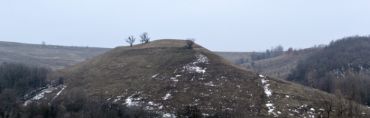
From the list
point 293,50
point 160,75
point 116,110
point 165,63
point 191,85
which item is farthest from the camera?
point 293,50

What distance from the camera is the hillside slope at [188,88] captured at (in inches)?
2453

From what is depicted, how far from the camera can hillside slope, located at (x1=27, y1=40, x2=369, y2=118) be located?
62.3 meters

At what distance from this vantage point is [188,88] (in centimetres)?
7094

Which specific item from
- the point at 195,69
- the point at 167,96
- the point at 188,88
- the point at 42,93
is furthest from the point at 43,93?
the point at 195,69

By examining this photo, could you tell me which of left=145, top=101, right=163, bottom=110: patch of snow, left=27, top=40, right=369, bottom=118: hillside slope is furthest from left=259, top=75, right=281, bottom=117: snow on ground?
left=145, top=101, right=163, bottom=110: patch of snow

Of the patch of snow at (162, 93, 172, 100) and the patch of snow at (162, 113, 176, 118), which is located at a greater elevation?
the patch of snow at (162, 93, 172, 100)

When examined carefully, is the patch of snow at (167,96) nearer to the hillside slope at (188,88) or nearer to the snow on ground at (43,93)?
the hillside slope at (188,88)

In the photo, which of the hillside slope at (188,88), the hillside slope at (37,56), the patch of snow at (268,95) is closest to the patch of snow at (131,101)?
the hillside slope at (188,88)

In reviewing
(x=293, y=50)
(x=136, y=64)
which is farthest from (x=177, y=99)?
(x=293, y=50)

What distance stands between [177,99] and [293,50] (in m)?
140

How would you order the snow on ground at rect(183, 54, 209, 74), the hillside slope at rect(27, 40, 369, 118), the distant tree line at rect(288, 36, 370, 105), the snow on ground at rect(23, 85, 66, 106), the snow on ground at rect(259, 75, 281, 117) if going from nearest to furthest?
the snow on ground at rect(259, 75, 281, 117) → the hillside slope at rect(27, 40, 369, 118) → the snow on ground at rect(23, 85, 66, 106) → the snow on ground at rect(183, 54, 209, 74) → the distant tree line at rect(288, 36, 370, 105)

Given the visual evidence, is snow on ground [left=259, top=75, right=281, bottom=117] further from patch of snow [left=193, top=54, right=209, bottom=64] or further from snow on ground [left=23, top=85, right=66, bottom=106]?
snow on ground [left=23, top=85, right=66, bottom=106]

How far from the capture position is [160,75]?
77812mm

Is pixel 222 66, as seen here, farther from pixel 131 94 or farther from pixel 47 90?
pixel 47 90
